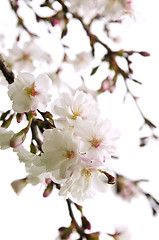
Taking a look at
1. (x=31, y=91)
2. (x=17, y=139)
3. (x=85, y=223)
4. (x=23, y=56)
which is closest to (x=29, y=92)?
(x=31, y=91)

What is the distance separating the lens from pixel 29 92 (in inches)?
26.0

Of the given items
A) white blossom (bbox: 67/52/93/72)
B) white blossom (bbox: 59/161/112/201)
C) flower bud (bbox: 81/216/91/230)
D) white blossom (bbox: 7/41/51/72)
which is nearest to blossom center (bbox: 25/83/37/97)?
white blossom (bbox: 59/161/112/201)

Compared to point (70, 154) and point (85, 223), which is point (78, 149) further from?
point (85, 223)

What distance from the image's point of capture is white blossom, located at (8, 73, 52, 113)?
0.63 m

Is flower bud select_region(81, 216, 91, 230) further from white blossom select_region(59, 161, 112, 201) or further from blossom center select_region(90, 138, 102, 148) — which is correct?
blossom center select_region(90, 138, 102, 148)

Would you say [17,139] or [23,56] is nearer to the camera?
[17,139]

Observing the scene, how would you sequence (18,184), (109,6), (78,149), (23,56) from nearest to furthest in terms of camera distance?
(78,149) → (18,184) → (109,6) → (23,56)

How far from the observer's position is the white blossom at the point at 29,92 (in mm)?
634

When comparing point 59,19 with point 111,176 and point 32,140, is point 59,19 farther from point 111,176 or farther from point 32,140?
point 111,176

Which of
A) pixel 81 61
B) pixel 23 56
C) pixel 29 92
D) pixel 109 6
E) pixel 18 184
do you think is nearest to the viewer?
pixel 29 92

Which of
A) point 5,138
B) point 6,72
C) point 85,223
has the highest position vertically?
point 6,72

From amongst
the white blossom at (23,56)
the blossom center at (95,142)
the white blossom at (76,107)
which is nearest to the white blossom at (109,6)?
the white blossom at (23,56)

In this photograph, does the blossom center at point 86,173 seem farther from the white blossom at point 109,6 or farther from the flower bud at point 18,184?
the white blossom at point 109,6

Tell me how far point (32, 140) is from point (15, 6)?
68 cm
